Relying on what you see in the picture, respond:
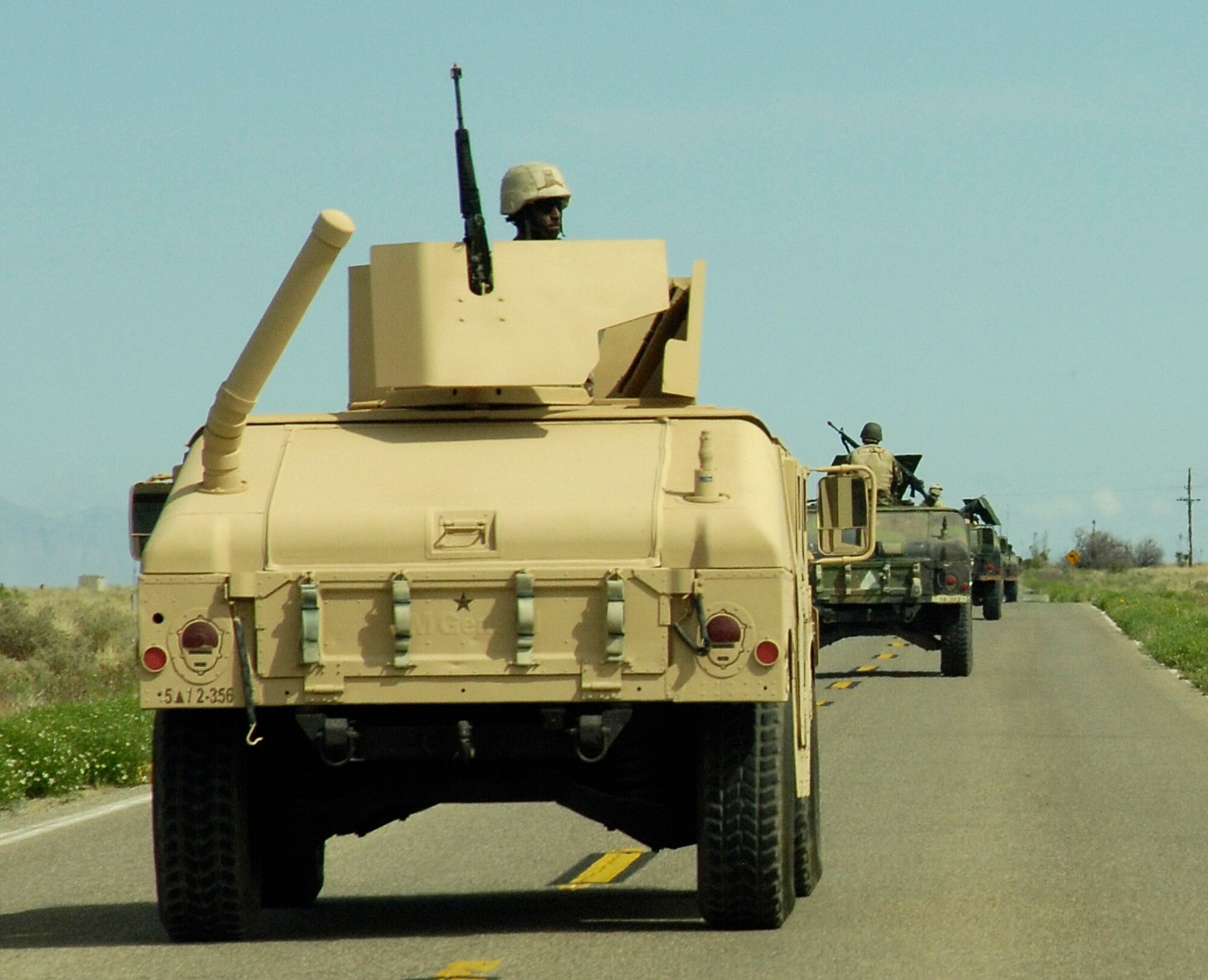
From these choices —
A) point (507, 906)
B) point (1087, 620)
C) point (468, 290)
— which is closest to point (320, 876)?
point (507, 906)

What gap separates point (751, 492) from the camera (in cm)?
842

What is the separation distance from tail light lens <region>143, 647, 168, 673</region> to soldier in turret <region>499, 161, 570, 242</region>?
8.69ft

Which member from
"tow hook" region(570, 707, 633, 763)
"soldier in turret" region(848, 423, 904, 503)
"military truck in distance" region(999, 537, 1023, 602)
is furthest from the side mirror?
"military truck in distance" region(999, 537, 1023, 602)

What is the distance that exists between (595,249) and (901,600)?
1763cm

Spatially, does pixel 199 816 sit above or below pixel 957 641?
above

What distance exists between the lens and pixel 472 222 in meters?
9.02

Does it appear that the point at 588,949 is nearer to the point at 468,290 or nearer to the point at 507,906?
the point at 507,906

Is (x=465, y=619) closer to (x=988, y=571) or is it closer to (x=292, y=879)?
(x=292, y=879)

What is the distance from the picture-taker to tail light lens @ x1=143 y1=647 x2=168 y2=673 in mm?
8180

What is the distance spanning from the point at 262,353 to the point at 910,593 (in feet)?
62.2

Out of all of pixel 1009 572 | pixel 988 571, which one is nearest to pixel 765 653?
pixel 988 571

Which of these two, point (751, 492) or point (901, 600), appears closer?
point (751, 492)

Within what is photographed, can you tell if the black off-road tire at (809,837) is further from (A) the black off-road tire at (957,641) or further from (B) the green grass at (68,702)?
(A) the black off-road tire at (957,641)

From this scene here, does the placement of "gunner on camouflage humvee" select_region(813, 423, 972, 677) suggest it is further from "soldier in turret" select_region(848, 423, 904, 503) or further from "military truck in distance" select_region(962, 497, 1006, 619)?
"military truck in distance" select_region(962, 497, 1006, 619)
